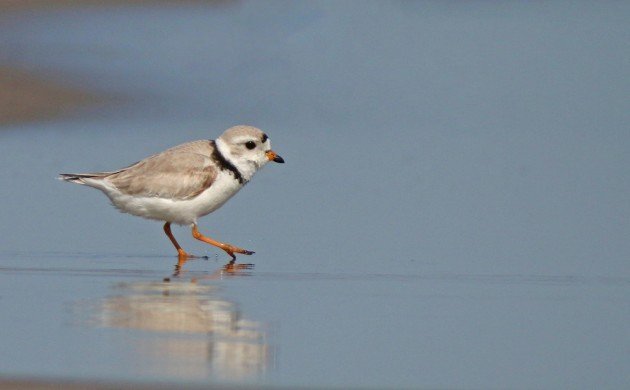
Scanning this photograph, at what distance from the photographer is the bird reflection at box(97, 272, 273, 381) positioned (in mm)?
5266

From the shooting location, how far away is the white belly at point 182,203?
29.1 ft

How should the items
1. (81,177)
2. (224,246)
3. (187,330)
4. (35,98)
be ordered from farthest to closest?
(35,98)
(81,177)
(224,246)
(187,330)

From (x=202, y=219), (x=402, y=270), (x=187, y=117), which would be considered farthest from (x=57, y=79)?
(x=402, y=270)

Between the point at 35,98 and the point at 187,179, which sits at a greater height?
the point at 35,98

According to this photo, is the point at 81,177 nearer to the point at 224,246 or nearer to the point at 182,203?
the point at 182,203

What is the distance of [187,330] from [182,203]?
9.94ft

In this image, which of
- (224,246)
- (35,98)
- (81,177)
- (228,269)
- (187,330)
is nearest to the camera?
(187,330)

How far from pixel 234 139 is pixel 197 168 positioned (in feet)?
1.14

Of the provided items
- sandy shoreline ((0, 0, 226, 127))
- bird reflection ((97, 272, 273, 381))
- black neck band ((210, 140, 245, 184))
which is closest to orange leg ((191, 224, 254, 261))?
black neck band ((210, 140, 245, 184))

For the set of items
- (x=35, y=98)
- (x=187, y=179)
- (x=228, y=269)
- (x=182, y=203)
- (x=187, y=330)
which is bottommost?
(x=187, y=330)

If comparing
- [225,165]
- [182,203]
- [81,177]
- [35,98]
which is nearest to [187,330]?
[182,203]

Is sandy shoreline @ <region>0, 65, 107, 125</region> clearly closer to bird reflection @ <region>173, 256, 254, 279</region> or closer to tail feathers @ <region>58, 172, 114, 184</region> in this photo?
tail feathers @ <region>58, 172, 114, 184</region>

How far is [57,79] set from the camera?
1363 centimetres

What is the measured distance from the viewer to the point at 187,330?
5934 mm
